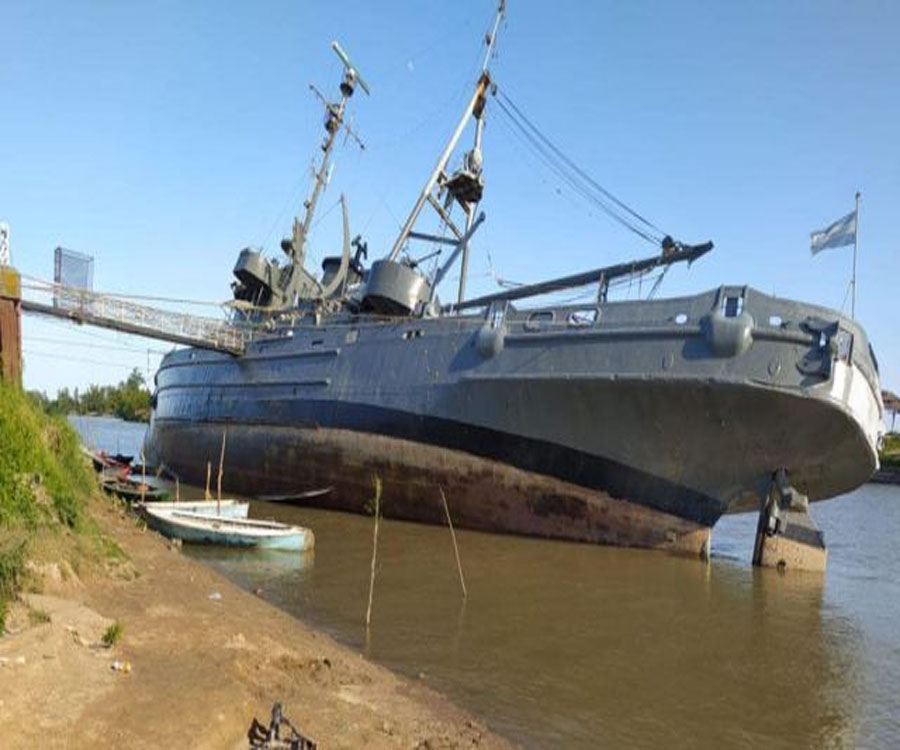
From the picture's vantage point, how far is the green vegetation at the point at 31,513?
762 centimetres

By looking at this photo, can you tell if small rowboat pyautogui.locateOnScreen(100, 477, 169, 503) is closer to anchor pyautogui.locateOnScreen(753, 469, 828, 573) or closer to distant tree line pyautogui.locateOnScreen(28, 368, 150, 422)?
anchor pyautogui.locateOnScreen(753, 469, 828, 573)

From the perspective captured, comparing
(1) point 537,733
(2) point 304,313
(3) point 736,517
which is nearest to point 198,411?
(2) point 304,313

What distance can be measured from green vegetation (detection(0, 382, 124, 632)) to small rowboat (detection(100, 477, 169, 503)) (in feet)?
31.4

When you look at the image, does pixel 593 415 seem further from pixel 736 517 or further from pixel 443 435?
pixel 736 517

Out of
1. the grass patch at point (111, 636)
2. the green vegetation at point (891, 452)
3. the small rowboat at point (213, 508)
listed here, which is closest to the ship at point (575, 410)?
the small rowboat at point (213, 508)

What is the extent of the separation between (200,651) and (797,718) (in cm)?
649

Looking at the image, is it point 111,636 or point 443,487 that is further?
point 443,487

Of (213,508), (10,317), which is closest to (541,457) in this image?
(213,508)

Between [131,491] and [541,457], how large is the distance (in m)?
11.7

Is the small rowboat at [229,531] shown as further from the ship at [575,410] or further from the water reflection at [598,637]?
the ship at [575,410]

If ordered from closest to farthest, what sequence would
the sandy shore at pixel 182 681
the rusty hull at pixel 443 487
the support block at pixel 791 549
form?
the sandy shore at pixel 182 681 < the support block at pixel 791 549 < the rusty hull at pixel 443 487

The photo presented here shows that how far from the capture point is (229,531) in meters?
15.8

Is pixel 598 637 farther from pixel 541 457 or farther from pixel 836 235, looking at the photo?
pixel 836 235

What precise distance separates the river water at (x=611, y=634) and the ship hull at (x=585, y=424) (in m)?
1.15
